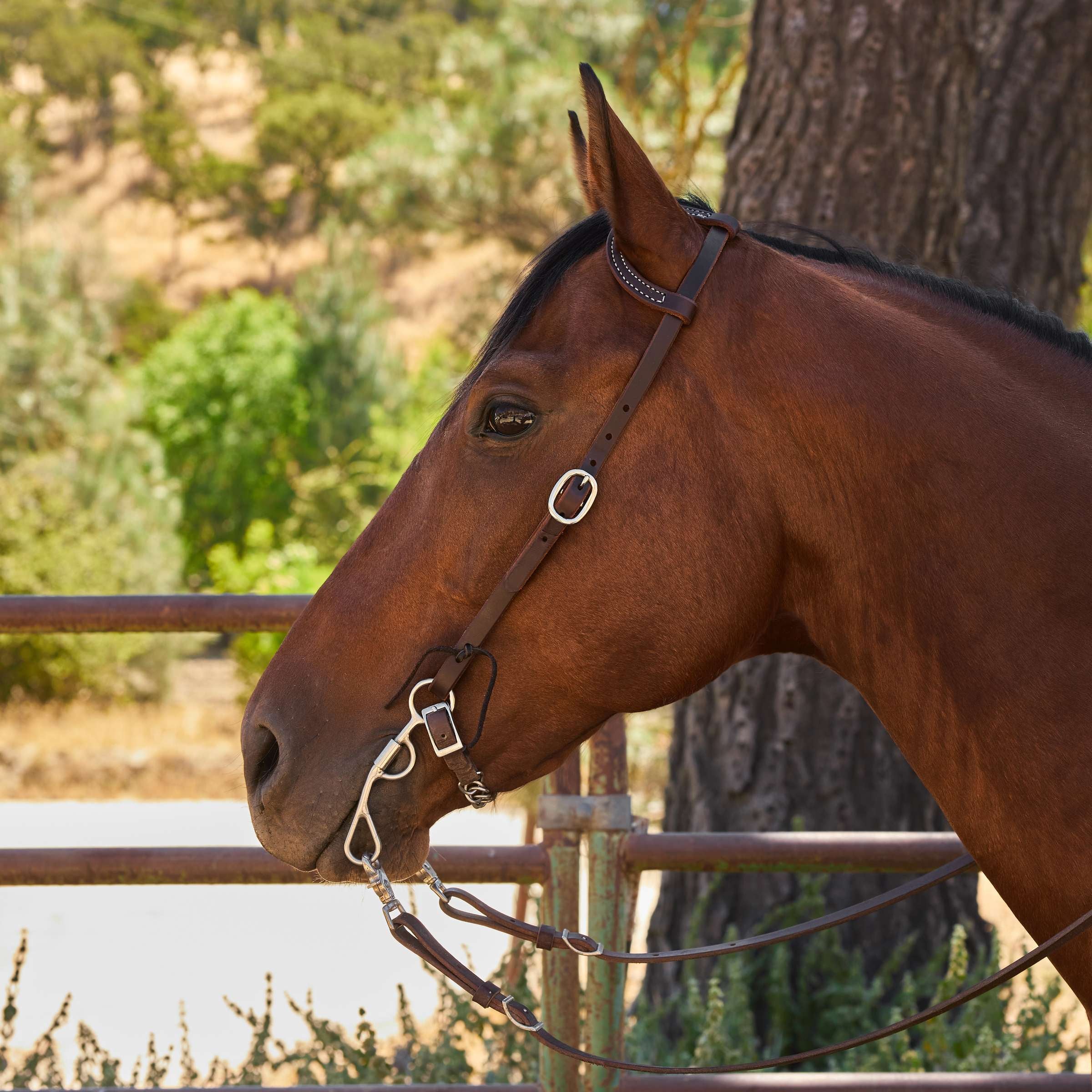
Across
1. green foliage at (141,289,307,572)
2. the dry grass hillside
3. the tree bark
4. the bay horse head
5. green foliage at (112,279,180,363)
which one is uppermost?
the dry grass hillside

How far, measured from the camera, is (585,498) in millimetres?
1594

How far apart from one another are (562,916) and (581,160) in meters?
1.48

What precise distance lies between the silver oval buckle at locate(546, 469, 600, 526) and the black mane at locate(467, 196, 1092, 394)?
0.23m

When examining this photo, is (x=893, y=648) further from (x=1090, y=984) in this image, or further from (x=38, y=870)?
(x=38, y=870)

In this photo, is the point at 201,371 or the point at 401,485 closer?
the point at 401,485

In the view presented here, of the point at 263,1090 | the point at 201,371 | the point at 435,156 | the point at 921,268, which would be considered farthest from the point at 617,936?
the point at 201,371

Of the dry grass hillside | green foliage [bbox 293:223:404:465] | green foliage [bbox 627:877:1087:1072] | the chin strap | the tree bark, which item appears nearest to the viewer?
the chin strap

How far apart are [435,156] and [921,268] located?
40.1 feet

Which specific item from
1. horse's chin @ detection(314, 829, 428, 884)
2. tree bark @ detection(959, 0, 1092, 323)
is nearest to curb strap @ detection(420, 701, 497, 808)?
horse's chin @ detection(314, 829, 428, 884)

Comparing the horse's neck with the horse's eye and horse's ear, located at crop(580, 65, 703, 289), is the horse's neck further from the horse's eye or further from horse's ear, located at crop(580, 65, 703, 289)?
the horse's eye

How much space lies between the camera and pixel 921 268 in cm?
180

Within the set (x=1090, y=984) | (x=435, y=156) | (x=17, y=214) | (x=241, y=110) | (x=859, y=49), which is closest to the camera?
(x=1090, y=984)

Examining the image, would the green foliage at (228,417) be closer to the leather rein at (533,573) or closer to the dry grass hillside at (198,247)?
the dry grass hillside at (198,247)

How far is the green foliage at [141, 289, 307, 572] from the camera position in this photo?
75.4ft
